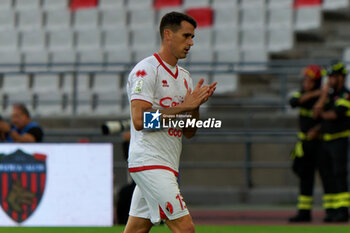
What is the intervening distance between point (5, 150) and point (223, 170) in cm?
532

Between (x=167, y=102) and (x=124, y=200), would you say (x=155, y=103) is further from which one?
(x=124, y=200)

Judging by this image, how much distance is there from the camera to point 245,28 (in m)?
16.0

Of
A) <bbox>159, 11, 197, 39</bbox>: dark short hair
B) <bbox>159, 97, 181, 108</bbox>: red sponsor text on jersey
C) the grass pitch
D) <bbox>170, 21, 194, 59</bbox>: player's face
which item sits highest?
<bbox>159, 11, 197, 39</bbox>: dark short hair

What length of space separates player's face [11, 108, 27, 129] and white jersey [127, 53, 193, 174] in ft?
18.5

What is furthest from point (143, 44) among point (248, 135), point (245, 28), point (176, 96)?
point (176, 96)

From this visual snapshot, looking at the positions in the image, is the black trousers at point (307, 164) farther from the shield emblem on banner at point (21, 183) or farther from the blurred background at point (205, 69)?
the shield emblem on banner at point (21, 183)

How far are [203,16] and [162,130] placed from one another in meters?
11.8

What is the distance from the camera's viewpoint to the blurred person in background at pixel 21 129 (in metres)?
10.4

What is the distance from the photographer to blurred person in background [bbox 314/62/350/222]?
10.2 metres

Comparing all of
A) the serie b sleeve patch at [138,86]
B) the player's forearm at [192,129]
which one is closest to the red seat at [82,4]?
Result: the player's forearm at [192,129]

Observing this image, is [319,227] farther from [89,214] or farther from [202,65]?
[202,65]

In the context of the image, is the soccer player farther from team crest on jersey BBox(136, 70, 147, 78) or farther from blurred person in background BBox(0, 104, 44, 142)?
blurred person in background BBox(0, 104, 44, 142)

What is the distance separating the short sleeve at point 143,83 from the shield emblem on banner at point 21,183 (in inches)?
181

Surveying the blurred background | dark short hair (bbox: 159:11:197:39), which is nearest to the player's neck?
dark short hair (bbox: 159:11:197:39)
